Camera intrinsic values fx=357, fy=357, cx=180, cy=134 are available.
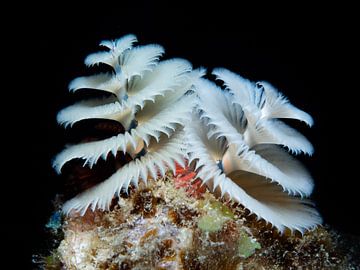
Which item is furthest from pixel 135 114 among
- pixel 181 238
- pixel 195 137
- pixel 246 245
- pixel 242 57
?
pixel 242 57

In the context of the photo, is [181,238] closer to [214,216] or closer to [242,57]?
[214,216]

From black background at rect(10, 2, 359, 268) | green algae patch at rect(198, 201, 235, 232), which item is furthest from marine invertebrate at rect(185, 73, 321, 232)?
black background at rect(10, 2, 359, 268)

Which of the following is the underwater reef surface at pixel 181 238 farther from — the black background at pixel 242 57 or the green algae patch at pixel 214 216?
the black background at pixel 242 57

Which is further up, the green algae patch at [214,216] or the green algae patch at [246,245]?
the green algae patch at [214,216]

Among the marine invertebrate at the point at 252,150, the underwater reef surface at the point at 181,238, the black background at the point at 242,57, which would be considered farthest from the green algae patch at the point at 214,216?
the black background at the point at 242,57

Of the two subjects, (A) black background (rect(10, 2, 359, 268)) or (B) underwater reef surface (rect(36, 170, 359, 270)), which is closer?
(B) underwater reef surface (rect(36, 170, 359, 270))

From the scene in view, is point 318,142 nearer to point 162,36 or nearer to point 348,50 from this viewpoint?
point 348,50

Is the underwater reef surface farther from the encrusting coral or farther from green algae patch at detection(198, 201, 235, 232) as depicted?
the encrusting coral
